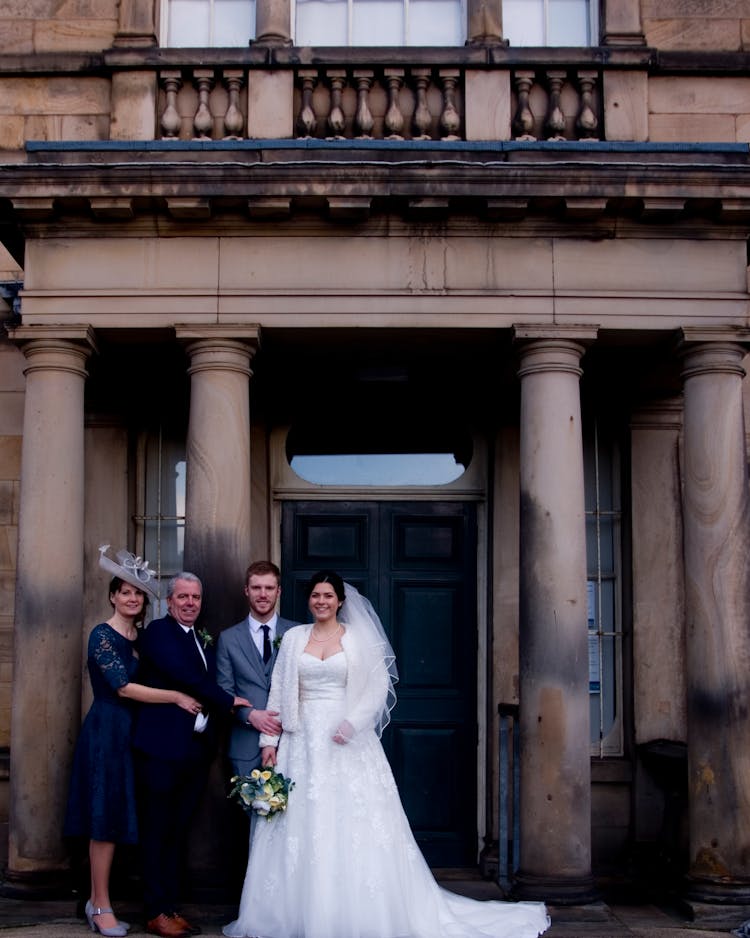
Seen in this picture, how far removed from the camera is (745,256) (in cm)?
866

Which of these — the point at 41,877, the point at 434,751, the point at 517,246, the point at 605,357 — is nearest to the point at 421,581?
the point at 434,751

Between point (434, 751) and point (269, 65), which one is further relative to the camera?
point (434, 751)

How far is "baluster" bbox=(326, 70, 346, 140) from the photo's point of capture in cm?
923

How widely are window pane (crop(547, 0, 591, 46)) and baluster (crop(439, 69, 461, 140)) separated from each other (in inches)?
44.5

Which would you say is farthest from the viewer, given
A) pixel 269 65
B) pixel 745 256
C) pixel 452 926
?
pixel 269 65

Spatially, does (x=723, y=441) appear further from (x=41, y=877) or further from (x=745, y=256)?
(x=41, y=877)

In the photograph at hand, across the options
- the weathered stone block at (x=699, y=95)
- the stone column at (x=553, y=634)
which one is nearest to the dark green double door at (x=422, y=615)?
the stone column at (x=553, y=634)

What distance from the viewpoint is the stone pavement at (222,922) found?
299 inches

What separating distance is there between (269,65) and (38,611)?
4.33 meters

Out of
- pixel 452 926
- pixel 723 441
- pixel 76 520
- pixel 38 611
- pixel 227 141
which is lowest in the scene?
pixel 452 926

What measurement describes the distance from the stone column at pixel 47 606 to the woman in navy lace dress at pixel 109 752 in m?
0.64

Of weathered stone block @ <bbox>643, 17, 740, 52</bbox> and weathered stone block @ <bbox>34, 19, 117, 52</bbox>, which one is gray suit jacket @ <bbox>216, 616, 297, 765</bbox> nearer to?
weathered stone block @ <bbox>34, 19, 117, 52</bbox>

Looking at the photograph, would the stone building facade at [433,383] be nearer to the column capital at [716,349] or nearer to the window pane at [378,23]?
the column capital at [716,349]

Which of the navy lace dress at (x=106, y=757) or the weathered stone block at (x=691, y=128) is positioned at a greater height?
the weathered stone block at (x=691, y=128)
